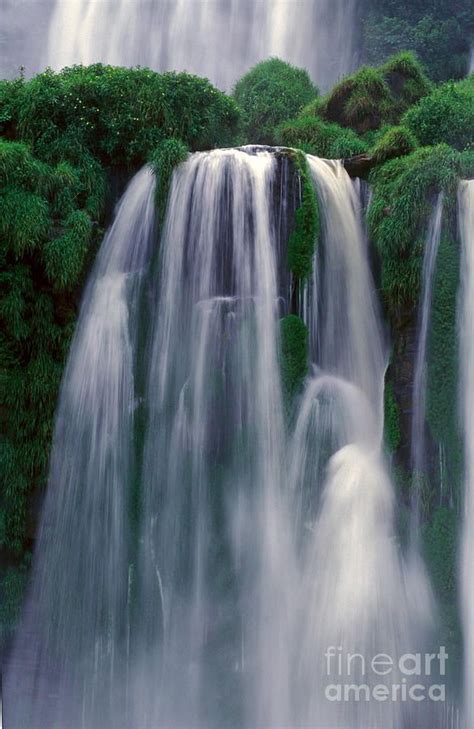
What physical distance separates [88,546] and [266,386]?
2.45 m

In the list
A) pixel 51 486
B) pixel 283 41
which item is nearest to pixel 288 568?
pixel 51 486

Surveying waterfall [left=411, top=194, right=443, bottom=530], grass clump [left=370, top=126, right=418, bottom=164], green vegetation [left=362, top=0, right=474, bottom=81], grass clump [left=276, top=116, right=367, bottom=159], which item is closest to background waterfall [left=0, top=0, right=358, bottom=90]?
green vegetation [left=362, top=0, right=474, bottom=81]

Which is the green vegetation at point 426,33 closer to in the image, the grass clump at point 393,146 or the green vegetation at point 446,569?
the grass clump at point 393,146

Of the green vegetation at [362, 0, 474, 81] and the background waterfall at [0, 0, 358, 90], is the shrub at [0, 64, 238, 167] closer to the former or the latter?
the green vegetation at [362, 0, 474, 81]

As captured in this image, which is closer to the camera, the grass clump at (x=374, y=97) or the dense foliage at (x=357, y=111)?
the dense foliage at (x=357, y=111)

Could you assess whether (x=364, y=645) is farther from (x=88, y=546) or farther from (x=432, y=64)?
(x=432, y=64)

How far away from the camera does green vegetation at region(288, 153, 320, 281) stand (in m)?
8.68

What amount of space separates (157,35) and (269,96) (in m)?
5.35

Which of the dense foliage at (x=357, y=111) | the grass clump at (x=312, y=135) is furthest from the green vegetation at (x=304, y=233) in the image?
the grass clump at (x=312, y=135)

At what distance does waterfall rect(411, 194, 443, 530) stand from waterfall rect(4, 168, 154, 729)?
2884 millimetres

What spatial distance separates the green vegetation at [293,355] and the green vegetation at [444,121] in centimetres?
377

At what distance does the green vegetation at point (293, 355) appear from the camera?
325 inches

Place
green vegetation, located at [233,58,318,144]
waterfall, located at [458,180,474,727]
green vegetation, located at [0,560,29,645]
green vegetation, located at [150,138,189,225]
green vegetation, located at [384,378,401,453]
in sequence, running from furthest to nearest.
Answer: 1. green vegetation, located at [233,58,318,144]
2. green vegetation, located at [150,138,189,225]
3. green vegetation, located at [0,560,29,645]
4. green vegetation, located at [384,378,401,453]
5. waterfall, located at [458,180,474,727]

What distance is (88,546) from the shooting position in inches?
319
